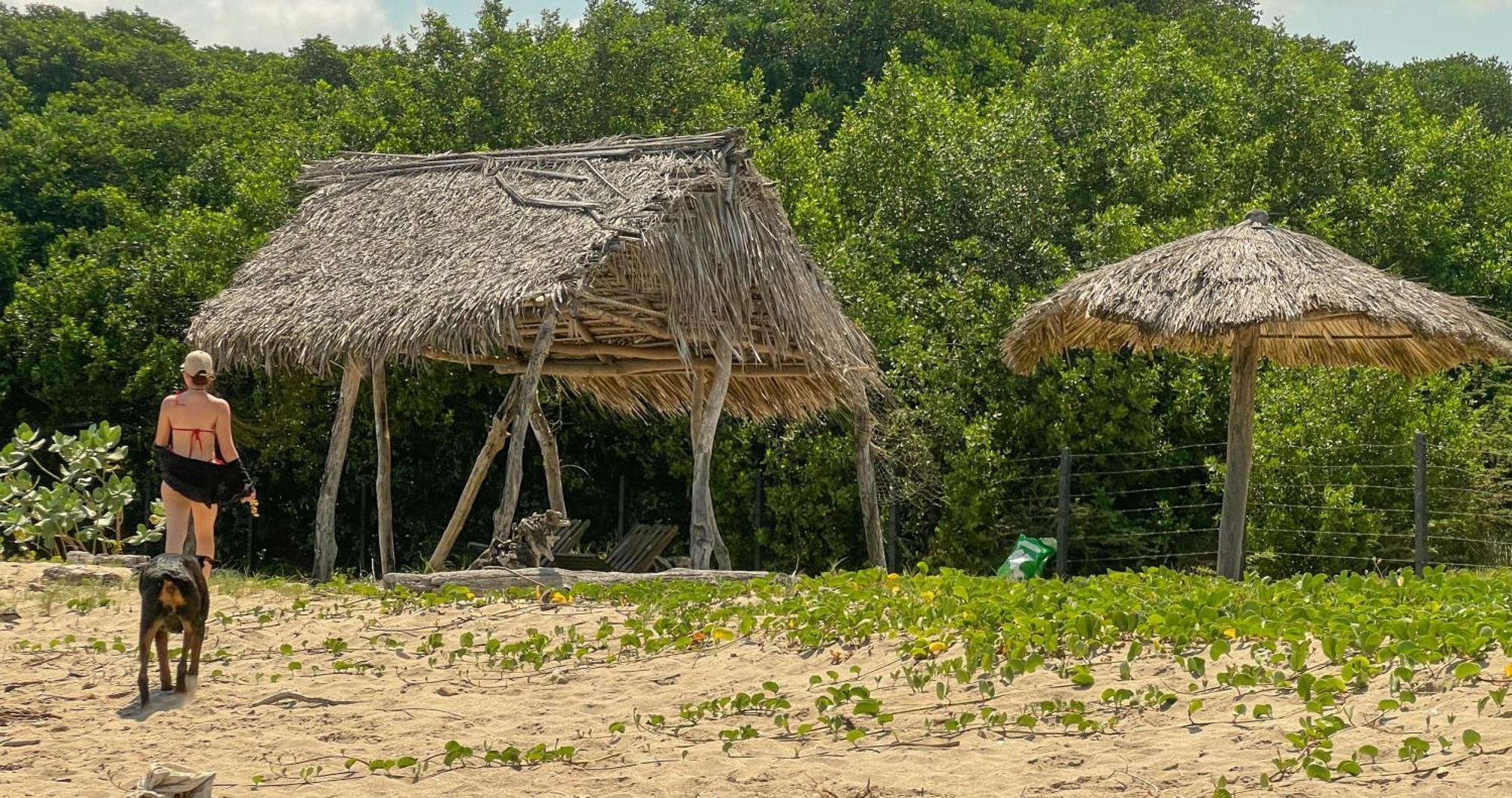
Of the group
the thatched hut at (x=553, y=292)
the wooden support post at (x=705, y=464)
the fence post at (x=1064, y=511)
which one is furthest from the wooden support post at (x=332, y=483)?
the fence post at (x=1064, y=511)

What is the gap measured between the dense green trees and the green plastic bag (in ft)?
4.83

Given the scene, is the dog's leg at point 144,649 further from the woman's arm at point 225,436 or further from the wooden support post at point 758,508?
the wooden support post at point 758,508

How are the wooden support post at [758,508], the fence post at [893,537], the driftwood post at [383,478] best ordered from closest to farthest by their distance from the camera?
the driftwood post at [383,478]
the fence post at [893,537]
the wooden support post at [758,508]

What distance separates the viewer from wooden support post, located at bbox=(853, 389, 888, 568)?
38.2 feet

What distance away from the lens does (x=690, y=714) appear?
5684 millimetres

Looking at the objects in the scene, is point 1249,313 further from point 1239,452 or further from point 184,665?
point 184,665

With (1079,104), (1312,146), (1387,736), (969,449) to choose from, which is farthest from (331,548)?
(1312,146)

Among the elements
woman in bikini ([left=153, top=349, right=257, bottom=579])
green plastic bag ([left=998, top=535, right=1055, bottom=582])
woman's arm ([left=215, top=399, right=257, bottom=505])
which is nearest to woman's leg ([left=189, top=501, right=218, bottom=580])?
woman in bikini ([left=153, top=349, right=257, bottom=579])

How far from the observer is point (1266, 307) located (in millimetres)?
9523

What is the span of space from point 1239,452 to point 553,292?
4.53 metres

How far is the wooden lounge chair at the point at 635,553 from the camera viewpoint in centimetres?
1158

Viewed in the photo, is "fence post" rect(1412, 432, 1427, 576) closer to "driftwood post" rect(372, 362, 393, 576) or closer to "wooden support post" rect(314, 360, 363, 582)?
"driftwood post" rect(372, 362, 393, 576)

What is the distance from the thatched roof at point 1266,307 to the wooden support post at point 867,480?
52.3 inches

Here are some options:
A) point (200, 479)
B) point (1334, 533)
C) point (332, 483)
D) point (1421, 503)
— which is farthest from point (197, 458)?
point (1334, 533)
